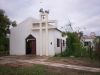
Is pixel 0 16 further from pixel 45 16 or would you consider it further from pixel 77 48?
pixel 77 48

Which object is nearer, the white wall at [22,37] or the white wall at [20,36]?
the white wall at [22,37]

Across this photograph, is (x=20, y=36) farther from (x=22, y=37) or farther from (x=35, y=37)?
(x=35, y=37)

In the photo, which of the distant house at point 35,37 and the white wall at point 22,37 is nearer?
the distant house at point 35,37

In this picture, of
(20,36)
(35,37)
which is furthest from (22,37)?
(35,37)

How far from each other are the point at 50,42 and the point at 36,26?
2913mm

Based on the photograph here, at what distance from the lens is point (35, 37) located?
2905cm

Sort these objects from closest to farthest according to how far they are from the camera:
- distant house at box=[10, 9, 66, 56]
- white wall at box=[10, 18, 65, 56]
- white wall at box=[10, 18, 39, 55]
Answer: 1. distant house at box=[10, 9, 66, 56]
2. white wall at box=[10, 18, 65, 56]
3. white wall at box=[10, 18, 39, 55]

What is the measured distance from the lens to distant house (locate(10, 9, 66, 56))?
27.8 metres

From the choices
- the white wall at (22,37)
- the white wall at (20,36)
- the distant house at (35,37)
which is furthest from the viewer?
the white wall at (20,36)

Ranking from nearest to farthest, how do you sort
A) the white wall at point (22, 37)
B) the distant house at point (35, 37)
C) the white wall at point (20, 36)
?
the distant house at point (35, 37) → the white wall at point (22, 37) → the white wall at point (20, 36)

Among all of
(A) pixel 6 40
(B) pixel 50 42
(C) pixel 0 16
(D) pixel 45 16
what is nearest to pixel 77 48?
(B) pixel 50 42

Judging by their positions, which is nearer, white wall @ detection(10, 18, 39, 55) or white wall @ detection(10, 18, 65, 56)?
white wall @ detection(10, 18, 65, 56)

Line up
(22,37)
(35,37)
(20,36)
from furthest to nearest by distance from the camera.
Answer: (20,36)
(22,37)
(35,37)

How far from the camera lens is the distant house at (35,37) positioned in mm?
27828
